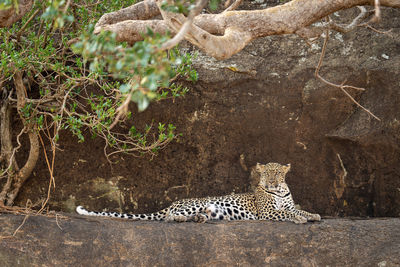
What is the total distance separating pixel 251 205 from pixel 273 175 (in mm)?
573

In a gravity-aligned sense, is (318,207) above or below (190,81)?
below

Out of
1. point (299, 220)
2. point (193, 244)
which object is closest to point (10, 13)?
point (193, 244)

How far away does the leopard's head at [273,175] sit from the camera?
29.0 ft

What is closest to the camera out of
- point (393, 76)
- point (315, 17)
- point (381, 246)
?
point (315, 17)

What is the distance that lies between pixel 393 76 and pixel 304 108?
1.41 metres

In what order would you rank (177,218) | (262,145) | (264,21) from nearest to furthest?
(264,21) → (177,218) → (262,145)

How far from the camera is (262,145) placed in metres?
9.36

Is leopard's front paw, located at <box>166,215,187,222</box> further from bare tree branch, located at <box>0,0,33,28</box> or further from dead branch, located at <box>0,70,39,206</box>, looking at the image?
bare tree branch, located at <box>0,0,33,28</box>

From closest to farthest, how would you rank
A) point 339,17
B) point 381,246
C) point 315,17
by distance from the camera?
point 315,17 → point 381,246 → point 339,17

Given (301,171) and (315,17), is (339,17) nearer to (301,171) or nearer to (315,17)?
(301,171)

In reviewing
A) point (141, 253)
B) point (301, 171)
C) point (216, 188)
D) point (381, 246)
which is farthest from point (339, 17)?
point (141, 253)

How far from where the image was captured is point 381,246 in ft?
23.3

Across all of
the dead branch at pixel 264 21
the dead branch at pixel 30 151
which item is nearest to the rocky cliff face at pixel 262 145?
the dead branch at pixel 30 151

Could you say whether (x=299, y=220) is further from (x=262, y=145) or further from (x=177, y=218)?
(x=262, y=145)
